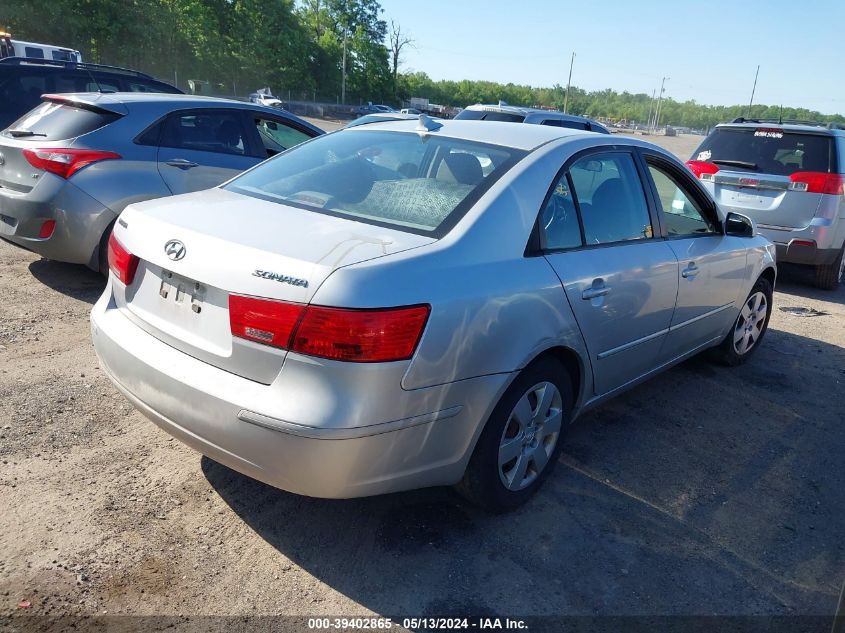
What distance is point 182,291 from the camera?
2.56 metres

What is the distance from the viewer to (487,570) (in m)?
2.67

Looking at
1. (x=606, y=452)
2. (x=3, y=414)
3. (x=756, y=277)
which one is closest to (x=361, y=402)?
(x=606, y=452)

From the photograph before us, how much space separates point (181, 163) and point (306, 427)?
4.25 metres

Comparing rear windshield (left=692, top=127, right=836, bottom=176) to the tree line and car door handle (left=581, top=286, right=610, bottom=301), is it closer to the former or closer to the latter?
car door handle (left=581, top=286, right=610, bottom=301)

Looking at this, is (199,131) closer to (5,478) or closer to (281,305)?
(5,478)

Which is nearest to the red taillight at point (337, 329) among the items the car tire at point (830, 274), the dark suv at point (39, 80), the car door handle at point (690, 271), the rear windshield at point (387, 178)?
the rear windshield at point (387, 178)

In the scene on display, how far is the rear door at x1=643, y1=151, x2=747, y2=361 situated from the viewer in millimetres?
3967

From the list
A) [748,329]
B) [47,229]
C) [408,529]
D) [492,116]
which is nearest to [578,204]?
[408,529]

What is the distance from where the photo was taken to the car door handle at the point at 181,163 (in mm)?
5664

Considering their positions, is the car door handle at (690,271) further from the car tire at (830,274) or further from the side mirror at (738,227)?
the car tire at (830,274)

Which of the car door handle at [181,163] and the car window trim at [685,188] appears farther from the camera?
the car door handle at [181,163]

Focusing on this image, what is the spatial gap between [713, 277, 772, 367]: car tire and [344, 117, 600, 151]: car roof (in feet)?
7.71

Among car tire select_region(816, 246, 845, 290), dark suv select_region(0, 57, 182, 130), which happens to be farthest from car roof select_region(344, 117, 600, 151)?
car tire select_region(816, 246, 845, 290)

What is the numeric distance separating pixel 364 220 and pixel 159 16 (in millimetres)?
55841
